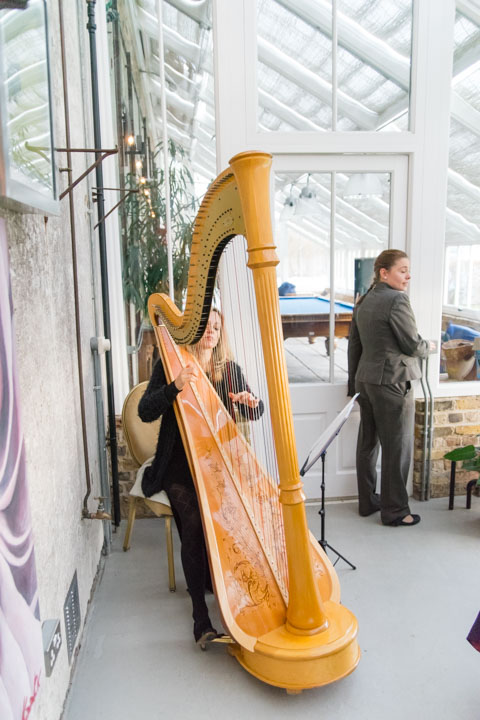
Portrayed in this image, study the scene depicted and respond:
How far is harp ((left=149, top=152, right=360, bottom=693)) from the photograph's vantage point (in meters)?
1.38

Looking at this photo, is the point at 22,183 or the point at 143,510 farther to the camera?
the point at 143,510

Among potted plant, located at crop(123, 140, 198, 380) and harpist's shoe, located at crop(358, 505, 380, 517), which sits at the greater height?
potted plant, located at crop(123, 140, 198, 380)

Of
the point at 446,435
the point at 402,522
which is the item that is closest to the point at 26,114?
the point at 402,522

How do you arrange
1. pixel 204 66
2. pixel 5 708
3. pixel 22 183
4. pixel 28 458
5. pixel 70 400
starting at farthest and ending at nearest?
pixel 204 66 < pixel 70 400 < pixel 28 458 < pixel 22 183 < pixel 5 708

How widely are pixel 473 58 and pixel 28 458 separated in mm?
3065

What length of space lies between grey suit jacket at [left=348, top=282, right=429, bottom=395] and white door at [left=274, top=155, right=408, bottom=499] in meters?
0.23

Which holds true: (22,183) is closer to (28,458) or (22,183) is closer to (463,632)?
(28,458)

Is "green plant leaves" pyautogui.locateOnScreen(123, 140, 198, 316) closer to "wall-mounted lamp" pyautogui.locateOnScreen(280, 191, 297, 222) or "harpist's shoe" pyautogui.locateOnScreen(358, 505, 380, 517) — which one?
"wall-mounted lamp" pyautogui.locateOnScreen(280, 191, 297, 222)

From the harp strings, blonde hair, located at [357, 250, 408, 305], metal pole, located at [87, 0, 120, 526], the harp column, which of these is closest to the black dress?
the harp strings

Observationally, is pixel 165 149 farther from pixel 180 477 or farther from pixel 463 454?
pixel 463 454

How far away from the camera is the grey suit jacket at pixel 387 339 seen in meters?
2.94

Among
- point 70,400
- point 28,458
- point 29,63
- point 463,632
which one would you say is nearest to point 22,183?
point 29,63

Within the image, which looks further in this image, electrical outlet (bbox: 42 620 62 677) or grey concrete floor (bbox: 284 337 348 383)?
grey concrete floor (bbox: 284 337 348 383)

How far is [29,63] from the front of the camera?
4.42 ft
